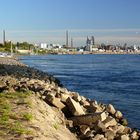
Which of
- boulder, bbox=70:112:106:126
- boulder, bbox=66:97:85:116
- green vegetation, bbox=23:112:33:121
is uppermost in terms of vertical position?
green vegetation, bbox=23:112:33:121

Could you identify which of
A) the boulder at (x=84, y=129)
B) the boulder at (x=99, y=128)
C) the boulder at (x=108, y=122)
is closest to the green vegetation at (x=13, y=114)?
the boulder at (x=84, y=129)

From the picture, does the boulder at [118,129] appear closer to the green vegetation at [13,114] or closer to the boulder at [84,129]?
the boulder at [84,129]

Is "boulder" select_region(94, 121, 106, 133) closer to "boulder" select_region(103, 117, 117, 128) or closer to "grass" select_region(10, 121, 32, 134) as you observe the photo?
"boulder" select_region(103, 117, 117, 128)

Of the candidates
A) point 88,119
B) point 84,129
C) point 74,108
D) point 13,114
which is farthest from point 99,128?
point 13,114

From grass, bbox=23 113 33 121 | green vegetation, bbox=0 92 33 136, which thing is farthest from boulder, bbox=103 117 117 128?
grass, bbox=23 113 33 121

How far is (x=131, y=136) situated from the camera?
14.5 m

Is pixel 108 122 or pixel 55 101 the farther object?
pixel 55 101

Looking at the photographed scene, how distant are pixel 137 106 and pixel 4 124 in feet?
50.0

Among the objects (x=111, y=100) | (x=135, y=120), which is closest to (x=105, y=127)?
(x=135, y=120)

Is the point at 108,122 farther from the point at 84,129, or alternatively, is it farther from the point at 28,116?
the point at 28,116

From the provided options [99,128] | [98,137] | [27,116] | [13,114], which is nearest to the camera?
[27,116]

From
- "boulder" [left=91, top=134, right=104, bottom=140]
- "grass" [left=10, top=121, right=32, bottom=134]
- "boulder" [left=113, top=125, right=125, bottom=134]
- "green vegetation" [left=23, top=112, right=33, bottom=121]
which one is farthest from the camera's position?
"boulder" [left=113, top=125, right=125, bottom=134]

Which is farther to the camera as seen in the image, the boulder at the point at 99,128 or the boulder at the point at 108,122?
the boulder at the point at 108,122

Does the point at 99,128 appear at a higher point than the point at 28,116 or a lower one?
lower
